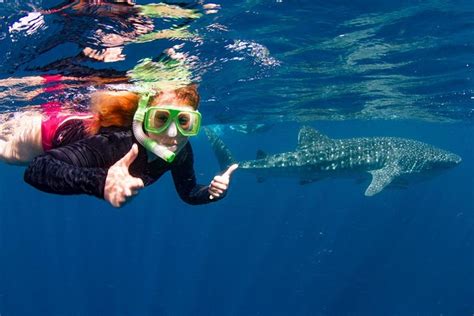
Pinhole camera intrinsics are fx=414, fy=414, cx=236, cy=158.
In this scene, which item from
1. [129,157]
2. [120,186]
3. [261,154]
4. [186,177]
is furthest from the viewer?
[261,154]

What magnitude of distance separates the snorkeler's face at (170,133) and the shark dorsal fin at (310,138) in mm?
11645

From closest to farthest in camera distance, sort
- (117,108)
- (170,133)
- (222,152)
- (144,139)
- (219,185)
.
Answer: (144,139)
(170,133)
(219,185)
(117,108)
(222,152)

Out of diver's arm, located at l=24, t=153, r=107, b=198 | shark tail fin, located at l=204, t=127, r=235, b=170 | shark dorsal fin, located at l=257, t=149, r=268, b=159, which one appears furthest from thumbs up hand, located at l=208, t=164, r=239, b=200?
shark dorsal fin, located at l=257, t=149, r=268, b=159

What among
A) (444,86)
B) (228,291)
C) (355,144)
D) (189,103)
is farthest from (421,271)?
(189,103)

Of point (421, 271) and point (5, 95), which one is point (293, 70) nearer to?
point (5, 95)

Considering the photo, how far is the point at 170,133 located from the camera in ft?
13.1

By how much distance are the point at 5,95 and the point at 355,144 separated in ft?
40.8

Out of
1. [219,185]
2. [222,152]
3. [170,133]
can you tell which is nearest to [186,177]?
[219,185]

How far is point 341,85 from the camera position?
61.6ft

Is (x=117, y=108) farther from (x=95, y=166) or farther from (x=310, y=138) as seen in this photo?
(x=310, y=138)

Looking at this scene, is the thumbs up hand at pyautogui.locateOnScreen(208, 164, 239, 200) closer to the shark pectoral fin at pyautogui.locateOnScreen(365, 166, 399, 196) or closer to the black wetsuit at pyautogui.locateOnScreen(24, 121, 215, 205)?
the black wetsuit at pyautogui.locateOnScreen(24, 121, 215, 205)

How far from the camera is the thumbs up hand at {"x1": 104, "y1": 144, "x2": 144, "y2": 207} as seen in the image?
2.89 meters

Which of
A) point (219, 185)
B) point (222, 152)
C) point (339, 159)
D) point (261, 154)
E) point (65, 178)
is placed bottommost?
point (339, 159)

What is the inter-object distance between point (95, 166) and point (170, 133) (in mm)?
767
